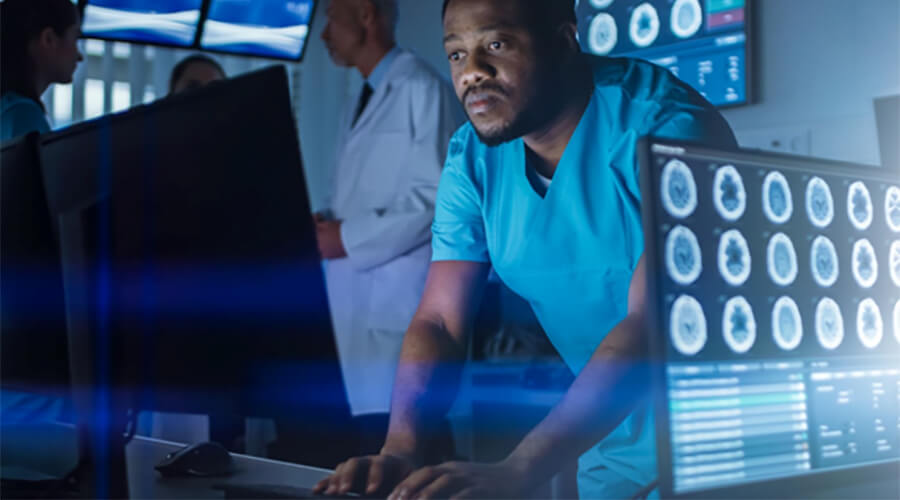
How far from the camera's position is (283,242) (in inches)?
27.9

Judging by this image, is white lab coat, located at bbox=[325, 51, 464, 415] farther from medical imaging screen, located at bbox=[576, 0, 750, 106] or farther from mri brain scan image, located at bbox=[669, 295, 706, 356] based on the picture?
mri brain scan image, located at bbox=[669, 295, 706, 356]

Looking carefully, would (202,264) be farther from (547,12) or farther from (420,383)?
(547,12)

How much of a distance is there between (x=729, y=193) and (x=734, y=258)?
2.1 inches

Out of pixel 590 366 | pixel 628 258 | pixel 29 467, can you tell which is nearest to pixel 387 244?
pixel 628 258

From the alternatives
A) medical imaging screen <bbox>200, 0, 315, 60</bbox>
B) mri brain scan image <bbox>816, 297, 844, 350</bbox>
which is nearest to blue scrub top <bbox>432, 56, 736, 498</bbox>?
mri brain scan image <bbox>816, 297, 844, 350</bbox>

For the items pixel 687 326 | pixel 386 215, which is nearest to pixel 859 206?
pixel 687 326

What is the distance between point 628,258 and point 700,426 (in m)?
0.62

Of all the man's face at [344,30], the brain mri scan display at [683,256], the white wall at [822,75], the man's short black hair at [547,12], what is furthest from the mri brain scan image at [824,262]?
the man's face at [344,30]

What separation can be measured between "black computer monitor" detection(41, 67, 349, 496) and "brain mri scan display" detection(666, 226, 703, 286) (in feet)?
0.93

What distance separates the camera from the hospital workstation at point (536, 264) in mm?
691

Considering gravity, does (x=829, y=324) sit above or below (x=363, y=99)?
below

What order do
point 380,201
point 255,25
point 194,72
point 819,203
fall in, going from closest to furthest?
point 819,203 → point 380,201 → point 194,72 → point 255,25

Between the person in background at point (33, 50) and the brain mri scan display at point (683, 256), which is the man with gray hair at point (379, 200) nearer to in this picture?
the person in background at point (33, 50)

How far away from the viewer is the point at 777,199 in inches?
28.6
